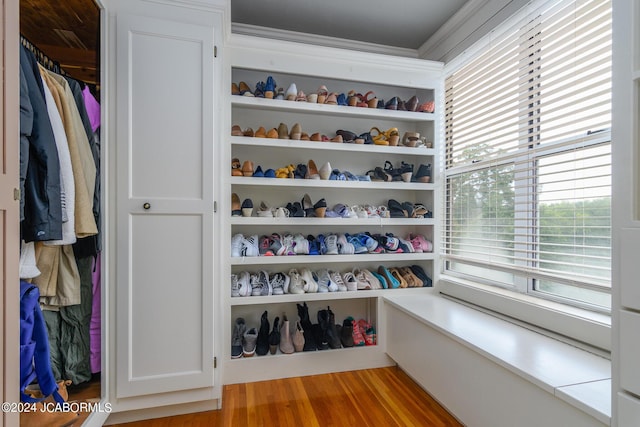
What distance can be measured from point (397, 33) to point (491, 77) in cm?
87

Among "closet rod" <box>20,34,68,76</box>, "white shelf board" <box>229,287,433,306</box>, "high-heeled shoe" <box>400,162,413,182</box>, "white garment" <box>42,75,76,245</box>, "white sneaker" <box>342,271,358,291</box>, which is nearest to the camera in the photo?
"white garment" <box>42,75,76,245</box>

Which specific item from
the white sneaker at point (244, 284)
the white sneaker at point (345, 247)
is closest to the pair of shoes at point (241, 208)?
the white sneaker at point (244, 284)

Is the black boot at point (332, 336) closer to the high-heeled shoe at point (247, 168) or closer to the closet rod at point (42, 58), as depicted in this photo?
the high-heeled shoe at point (247, 168)

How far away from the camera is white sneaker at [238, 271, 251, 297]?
1.87m

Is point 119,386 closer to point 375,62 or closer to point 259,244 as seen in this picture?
point 259,244

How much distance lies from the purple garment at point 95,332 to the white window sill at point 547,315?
216 cm

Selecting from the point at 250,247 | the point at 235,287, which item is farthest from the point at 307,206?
the point at 235,287

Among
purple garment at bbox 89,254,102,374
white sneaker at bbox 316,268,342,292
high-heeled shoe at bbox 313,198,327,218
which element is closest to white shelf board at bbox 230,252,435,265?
white sneaker at bbox 316,268,342,292

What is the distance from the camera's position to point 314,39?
7.71 ft

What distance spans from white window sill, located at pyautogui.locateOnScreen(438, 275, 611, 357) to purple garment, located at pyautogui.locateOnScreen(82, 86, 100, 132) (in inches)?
93.7

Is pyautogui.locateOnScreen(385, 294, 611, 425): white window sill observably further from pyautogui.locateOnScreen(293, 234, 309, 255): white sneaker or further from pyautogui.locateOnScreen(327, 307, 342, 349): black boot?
pyautogui.locateOnScreen(293, 234, 309, 255): white sneaker

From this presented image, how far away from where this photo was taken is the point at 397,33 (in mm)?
2326

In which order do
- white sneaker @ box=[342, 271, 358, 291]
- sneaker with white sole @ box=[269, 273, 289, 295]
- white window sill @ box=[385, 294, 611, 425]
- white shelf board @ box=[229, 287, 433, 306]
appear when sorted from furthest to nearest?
white sneaker @ box=[342, 271, 358, 291], sneaker with white sole @ box=[269, 273, 289, 295], white shelf board @ box=[229, 287, 433, 306], white window sill @ box=[385, 294, 611, 425]

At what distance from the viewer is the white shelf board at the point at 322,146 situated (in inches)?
74.5
